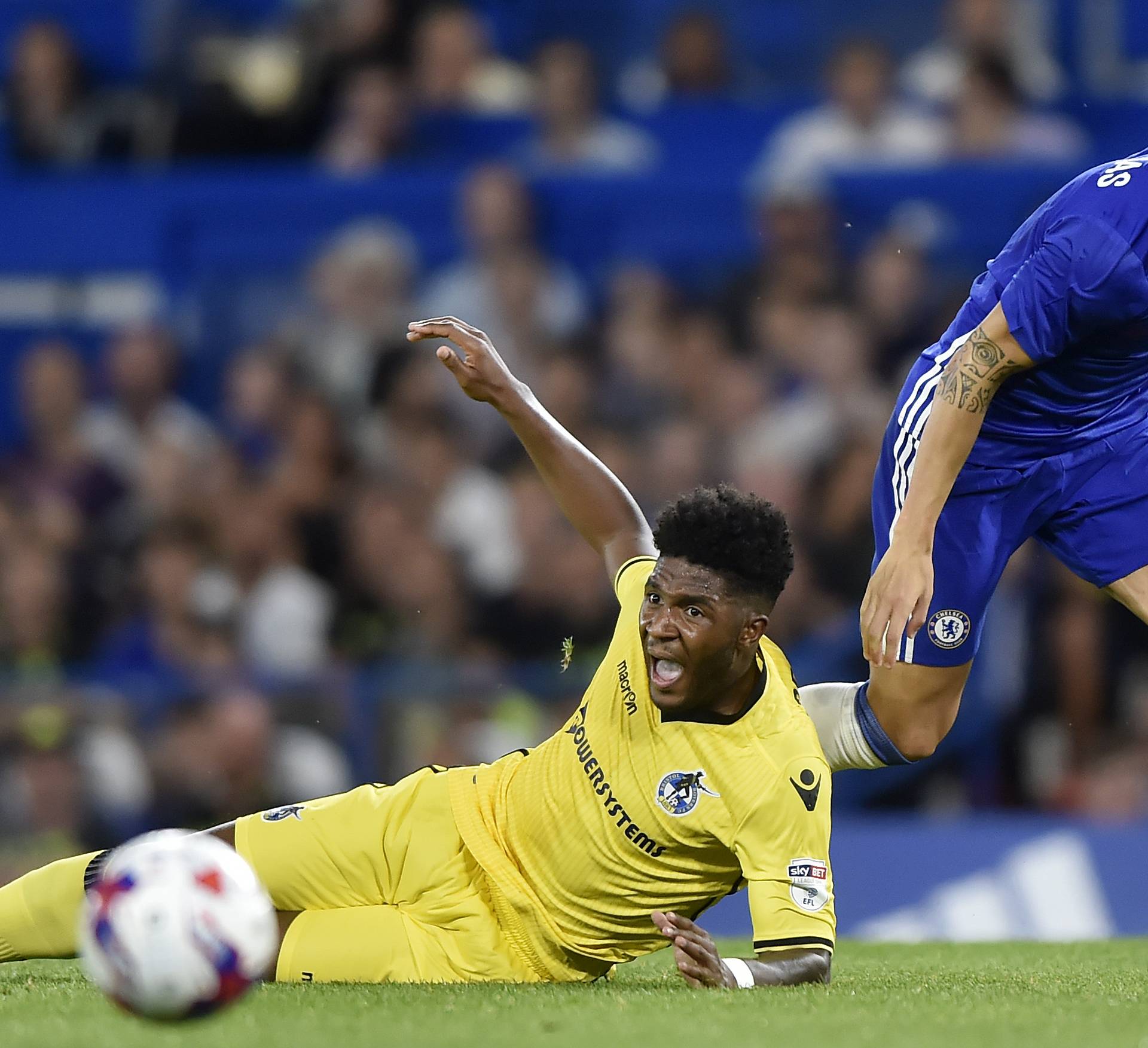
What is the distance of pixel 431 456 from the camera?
938 centimetres

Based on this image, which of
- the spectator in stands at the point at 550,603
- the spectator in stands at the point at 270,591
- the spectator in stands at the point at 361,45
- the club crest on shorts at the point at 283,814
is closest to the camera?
the club crest on shorts at the point at 283,814

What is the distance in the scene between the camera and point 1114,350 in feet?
15.8

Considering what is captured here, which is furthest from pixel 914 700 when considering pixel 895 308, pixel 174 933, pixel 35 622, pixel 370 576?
pixel 35 622

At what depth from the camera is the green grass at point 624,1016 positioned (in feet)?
11.6

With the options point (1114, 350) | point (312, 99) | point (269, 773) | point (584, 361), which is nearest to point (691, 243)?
point (584, 361)

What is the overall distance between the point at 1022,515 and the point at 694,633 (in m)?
1.28

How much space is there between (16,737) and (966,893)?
4.02m

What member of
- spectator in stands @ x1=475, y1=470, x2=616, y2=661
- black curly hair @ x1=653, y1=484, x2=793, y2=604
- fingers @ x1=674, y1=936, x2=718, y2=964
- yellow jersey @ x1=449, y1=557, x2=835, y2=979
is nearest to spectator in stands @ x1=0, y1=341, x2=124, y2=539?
spectator in stands @ x1=475, y1=470, x2=616, y2=661

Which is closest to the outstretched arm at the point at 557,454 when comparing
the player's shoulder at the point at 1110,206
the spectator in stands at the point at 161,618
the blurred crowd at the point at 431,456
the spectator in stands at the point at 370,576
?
the player's shoulder at the point at 1110,206

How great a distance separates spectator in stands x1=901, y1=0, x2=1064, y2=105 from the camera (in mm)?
10016

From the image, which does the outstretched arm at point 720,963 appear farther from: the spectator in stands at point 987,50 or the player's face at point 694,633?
the spectator in stands at point 987,50

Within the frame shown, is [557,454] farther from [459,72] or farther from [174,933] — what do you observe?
[459,72]

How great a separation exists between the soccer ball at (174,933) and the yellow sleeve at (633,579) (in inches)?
51.1

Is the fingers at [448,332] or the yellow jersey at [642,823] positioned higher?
the fingers at [448,332]
